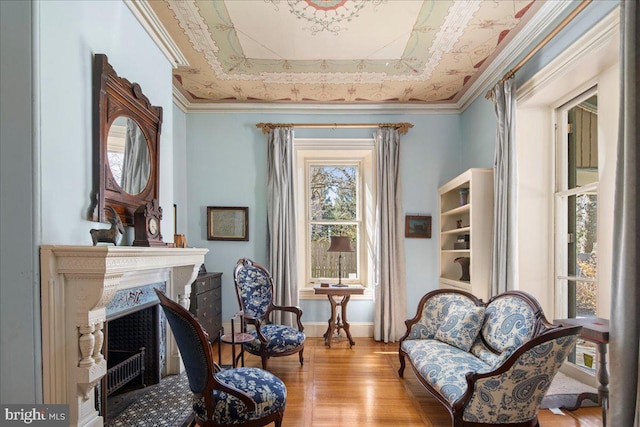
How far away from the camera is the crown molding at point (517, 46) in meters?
2.48

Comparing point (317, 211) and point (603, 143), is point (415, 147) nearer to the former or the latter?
point (317, 211)

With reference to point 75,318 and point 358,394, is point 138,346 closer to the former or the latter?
point 75,318

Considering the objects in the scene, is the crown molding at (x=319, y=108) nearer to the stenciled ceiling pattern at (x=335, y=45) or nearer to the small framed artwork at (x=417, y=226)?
the stenciled ceiling pattern at (x=335, y=45)

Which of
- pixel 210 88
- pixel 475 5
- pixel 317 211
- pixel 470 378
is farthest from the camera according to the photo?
pixel 317 211

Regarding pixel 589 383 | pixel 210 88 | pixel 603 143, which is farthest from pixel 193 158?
pixel 589 383

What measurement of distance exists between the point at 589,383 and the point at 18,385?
3819mm

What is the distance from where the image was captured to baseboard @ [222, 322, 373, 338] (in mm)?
4391

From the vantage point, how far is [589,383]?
8.46 feet

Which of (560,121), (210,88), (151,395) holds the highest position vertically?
(210,88)

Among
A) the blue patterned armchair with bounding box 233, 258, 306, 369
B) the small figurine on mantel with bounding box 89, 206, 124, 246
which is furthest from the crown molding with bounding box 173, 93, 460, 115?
the small figurine on mantel with bounding box 89, 206, 124, 246

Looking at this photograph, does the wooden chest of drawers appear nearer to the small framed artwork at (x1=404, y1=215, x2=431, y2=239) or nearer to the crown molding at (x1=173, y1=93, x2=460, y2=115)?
the crown molding at (x1=173, y1=93, x2=460, y2=115)

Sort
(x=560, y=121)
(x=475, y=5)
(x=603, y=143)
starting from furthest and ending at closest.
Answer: (x=560, y=121), (x=475, y=5), (x=603, y=143)

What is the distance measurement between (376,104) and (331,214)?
1.65 m

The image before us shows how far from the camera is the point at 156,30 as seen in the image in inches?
105
